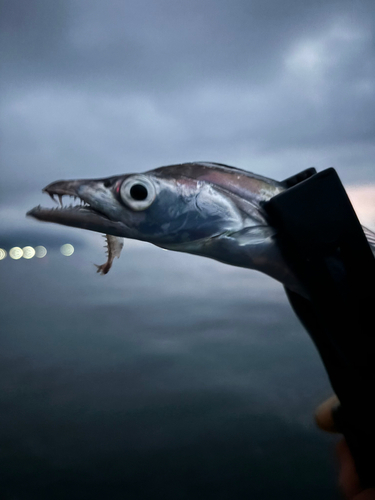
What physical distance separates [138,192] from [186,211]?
0.12 metres

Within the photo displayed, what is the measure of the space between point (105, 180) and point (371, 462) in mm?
1098

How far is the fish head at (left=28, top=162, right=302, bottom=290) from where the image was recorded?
2.57 feet

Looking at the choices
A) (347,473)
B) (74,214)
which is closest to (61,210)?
(74,214)

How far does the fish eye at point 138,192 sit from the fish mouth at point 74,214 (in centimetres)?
6

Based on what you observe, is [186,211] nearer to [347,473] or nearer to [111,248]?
[111,248]

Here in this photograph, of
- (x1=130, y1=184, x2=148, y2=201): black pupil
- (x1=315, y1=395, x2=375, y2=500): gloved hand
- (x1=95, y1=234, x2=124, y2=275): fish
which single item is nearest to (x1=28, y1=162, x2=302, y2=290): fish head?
(x1=130, y1=184, x2=148, y2=201): black pupil

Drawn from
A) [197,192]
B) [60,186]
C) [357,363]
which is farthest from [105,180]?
[357,363]

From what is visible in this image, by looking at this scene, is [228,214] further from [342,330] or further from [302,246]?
[342,330]

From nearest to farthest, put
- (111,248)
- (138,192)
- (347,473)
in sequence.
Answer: (138,192)
(111,248)
(347,473)

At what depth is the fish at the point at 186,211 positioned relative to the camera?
2.57 feet

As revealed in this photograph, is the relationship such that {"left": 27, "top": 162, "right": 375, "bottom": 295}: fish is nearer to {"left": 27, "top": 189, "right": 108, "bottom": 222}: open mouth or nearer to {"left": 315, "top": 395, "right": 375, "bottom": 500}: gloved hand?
{"left": 27, "top": 189, "right": 108, "bottom": 222}: open mouth


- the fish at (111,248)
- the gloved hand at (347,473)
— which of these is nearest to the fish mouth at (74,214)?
the fish at (111,248)

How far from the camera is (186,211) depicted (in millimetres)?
814

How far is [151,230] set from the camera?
2.63 feet
